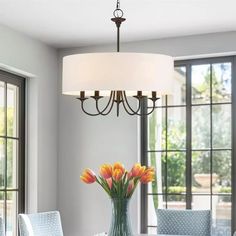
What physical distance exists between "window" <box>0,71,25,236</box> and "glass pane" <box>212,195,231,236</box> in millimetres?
1826

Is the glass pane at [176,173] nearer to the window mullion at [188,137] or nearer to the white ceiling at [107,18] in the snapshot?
the window mullion at [188,137]

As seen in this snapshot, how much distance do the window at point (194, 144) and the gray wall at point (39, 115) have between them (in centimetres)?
93

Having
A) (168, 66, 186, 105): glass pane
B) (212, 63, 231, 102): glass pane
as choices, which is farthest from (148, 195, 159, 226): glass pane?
(212, 63, 231, 102): glass pane

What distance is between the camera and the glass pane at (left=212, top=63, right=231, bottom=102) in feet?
16.7

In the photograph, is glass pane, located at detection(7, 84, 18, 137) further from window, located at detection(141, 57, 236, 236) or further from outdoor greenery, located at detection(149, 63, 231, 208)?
outdoor greenery, located at detection(149, 63, 231, 208)

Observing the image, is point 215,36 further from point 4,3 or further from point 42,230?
point 42,230

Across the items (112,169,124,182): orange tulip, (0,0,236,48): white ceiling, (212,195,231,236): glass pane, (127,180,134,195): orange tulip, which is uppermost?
(0,0,236,48): white ceiling

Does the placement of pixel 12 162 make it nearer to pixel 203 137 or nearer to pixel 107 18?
pixel 107 18

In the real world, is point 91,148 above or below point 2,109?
below

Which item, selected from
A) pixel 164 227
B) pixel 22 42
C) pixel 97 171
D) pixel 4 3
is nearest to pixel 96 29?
pixel 22 42

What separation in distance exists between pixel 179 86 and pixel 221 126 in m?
0.57

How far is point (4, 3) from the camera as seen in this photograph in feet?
13.3

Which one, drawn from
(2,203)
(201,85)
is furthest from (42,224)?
(201,85)

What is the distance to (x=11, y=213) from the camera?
4.97 meters
